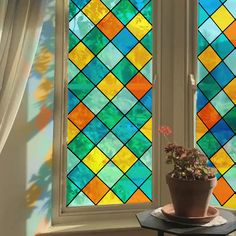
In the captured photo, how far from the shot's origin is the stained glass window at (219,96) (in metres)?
2.16

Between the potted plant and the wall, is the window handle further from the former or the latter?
the wall

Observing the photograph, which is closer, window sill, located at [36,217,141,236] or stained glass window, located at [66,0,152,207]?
window sill, located at [36,217,141,236]

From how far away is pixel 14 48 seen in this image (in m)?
1.65

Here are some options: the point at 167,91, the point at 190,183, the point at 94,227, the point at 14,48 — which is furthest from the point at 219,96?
the point at 14,48

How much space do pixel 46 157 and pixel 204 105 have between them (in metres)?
0.98

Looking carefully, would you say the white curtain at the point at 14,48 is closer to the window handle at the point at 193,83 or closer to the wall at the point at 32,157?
the wall at the point at 32,157

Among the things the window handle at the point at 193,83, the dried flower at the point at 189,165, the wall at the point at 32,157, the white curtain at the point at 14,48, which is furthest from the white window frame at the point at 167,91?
the white curtain at the point at 14,48

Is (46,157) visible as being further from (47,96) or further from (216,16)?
(216,16)

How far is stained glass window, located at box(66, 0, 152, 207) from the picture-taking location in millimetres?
2086

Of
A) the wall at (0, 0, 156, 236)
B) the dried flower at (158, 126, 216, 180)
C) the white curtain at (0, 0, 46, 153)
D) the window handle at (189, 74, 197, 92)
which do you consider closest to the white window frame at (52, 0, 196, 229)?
the window handle at (189, 74, 197, 92)

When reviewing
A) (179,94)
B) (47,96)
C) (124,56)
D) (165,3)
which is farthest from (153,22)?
(47,96)

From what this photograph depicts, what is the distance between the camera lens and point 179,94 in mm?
2160

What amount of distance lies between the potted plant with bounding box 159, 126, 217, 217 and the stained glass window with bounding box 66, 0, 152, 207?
1.86ft

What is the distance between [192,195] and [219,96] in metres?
0.83
